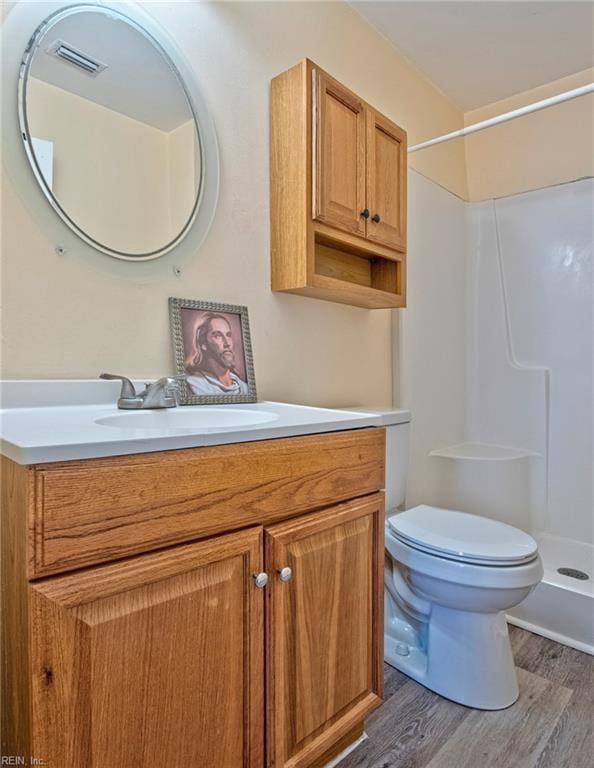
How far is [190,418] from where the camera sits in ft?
3.56

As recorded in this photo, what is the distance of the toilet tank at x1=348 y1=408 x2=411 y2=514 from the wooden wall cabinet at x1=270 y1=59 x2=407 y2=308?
0.43m

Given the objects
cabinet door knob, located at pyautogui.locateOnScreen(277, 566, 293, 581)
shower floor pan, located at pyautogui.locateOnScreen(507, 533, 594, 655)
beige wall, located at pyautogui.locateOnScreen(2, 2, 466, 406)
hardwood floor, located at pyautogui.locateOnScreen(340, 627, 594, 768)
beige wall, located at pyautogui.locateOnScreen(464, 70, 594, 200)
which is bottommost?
Answer: hardwood floor, located at pyautogui.locateOnScreen(340, 627, 594, 768)

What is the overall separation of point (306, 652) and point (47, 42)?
4.60 ft

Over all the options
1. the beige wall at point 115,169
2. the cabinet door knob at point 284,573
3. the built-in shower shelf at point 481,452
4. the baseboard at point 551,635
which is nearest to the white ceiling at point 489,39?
the beige wall at point 115,169

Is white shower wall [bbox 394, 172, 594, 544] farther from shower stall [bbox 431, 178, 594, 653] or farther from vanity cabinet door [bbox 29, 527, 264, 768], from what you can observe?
Answer: vanity cabinet door [bbox 29, 527, 264, 768]

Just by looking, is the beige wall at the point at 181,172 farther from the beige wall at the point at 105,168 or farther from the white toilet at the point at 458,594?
the white toilet at the point at 458,594

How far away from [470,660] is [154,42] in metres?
1.91

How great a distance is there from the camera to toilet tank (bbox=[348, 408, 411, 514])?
5.06 ft

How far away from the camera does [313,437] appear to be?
0.89 m

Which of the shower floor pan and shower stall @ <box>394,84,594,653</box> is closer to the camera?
the shower floor pan

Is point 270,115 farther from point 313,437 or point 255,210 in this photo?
point 313,437

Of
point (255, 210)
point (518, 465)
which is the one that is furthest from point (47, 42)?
point (518, 465)

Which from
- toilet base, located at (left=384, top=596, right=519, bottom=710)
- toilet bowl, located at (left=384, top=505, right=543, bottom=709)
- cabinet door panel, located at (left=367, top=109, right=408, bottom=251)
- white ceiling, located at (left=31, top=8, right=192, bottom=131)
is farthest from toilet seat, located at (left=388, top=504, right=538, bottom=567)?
white ceiling, located at (left=31, top=8, right=192, bottom=131)

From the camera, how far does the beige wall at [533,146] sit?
2.15 meters
